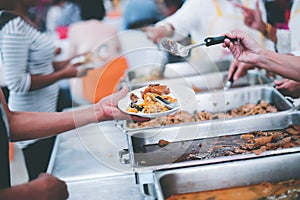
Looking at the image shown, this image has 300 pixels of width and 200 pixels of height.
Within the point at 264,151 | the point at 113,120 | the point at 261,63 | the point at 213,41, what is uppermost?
the point at 213,41

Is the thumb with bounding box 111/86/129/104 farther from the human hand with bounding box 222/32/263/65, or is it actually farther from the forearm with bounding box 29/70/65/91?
the forearm with bounding box 29/70/65/91

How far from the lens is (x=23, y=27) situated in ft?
7.30

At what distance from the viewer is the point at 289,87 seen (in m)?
1.92

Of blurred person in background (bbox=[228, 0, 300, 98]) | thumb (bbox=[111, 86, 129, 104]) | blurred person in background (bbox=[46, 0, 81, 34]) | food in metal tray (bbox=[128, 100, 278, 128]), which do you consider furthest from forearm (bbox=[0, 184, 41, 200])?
blurred person in background (bbox=[46, 0, 81, 34])

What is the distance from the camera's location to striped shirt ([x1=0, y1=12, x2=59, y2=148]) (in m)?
2.15

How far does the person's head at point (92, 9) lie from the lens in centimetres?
351

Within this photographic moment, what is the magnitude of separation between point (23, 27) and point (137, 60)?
84 cm

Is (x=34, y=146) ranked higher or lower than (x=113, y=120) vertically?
lower

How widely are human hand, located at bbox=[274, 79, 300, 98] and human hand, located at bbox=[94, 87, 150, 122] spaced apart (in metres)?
0.76

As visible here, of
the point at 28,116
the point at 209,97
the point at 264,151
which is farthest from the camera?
the point at 209,97

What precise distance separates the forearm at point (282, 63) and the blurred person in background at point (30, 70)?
1.16m

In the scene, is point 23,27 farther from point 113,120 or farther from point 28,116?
point 113,120

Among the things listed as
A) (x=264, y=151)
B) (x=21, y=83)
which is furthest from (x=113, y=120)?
(x=21, y=83)

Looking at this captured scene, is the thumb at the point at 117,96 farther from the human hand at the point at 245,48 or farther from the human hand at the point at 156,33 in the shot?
the human hand at the point at 245,48
